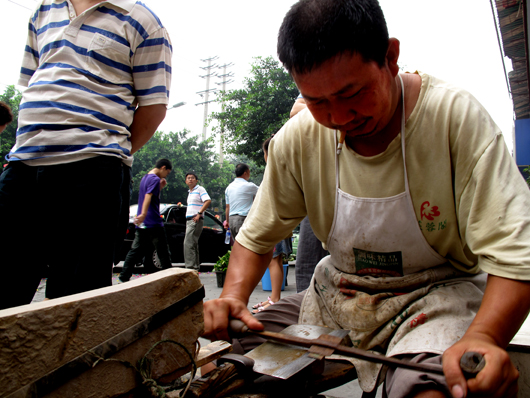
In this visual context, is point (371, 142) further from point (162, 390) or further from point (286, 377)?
point (162, 390)

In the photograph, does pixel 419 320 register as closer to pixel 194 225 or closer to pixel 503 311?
pixel 503 311

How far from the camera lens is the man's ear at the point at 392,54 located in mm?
1312

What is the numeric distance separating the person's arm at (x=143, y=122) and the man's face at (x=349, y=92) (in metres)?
0.99

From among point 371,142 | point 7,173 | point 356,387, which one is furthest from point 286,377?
point 356,387

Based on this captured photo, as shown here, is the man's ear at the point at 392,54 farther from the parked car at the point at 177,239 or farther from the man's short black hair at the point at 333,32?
the parked car at the point at 177,239

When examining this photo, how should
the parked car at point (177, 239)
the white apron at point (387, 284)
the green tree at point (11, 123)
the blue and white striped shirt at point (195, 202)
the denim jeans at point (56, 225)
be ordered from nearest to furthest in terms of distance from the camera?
the white apron at point (387, 284) → the denim jeans at point (56, 225) → the blue and white striped shirt at point (195, 202) → the parked car at point (177, 239) → the green tree at point (11, 123)

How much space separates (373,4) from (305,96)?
346mm

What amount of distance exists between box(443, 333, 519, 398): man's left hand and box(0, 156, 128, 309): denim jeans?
1.43 metres

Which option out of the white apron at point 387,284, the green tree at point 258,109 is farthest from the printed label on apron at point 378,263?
the green tree at point 258,109

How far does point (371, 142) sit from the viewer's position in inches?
58.5

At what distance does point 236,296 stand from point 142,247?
513 centimetres

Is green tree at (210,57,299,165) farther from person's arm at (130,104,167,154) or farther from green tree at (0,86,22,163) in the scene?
person's arm at (130,104,167,154)

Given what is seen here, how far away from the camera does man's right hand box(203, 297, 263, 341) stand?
1414 mm

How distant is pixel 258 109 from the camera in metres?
17.9
